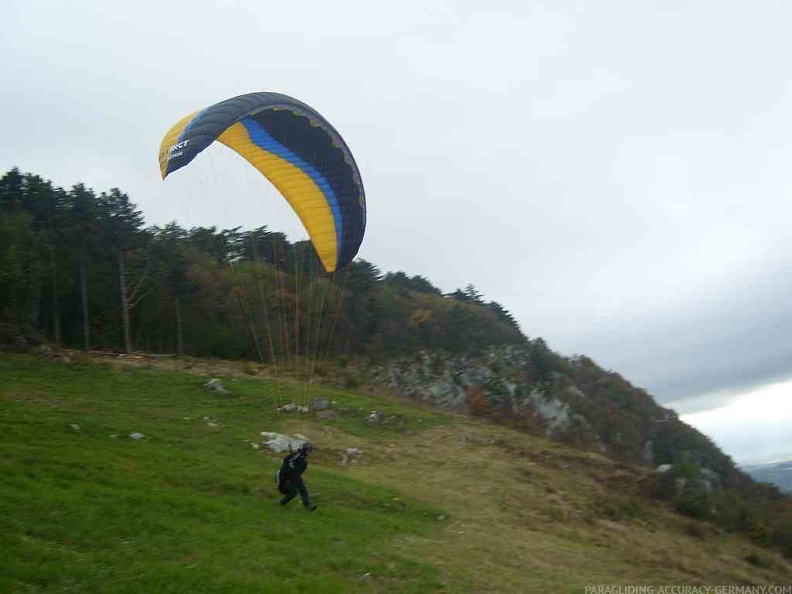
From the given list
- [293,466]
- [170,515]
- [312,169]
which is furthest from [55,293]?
[170,515]

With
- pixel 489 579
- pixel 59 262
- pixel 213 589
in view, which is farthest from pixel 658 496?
pixel 59 262

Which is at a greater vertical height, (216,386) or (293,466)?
(216,386)

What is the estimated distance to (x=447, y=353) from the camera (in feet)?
160

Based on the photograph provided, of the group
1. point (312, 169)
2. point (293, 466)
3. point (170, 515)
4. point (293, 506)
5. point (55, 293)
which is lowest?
point (293, 506)

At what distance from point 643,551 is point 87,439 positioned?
1146 cm

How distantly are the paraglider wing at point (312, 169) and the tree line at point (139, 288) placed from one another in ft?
39.8

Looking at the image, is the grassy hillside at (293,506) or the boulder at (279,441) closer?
the grassy hillside at (293,506)

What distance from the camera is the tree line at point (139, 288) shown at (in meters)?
28.5

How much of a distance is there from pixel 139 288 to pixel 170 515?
91.1 ft

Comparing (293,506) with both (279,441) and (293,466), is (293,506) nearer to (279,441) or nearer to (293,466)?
(293,466)

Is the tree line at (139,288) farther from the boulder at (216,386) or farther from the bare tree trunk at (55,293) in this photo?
the boulder at (216,386)

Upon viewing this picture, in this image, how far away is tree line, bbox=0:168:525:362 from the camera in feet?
93.7

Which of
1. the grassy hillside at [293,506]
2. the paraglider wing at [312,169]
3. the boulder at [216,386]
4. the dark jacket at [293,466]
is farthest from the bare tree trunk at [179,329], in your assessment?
the dark jacket at [293,466]

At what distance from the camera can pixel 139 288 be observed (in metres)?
34.0
